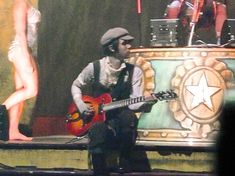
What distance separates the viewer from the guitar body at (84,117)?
1009 centimetres

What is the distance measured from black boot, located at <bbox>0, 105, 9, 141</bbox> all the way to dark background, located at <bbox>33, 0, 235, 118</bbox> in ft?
1.37

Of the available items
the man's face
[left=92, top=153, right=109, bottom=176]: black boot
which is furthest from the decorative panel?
[left=92, top=153, right=109, bottom=176]: black boot

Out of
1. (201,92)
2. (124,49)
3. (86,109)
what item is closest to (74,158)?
(86,109)

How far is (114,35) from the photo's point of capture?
33.3ft

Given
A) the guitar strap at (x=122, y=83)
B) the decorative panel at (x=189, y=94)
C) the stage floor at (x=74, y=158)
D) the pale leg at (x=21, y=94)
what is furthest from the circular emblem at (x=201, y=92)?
the pale leg at (x=21, y=94)

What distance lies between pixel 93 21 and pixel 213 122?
210 cm

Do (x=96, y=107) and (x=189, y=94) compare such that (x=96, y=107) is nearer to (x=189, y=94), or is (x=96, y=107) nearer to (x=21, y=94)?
(x=21, y=94)

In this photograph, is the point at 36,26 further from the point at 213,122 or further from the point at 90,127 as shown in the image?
the point at 213,122

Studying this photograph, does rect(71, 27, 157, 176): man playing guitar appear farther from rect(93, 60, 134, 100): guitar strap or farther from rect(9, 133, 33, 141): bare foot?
rect(9, 133, 33, 141): bare foot

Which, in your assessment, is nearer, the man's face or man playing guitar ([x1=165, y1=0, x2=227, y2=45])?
man playing guitar ([x1=165, y1=0, x2=227, y2=45])

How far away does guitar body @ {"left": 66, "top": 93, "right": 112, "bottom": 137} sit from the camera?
1009 cm

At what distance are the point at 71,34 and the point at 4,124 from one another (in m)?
1.55

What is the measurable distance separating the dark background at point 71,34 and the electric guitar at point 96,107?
185mm

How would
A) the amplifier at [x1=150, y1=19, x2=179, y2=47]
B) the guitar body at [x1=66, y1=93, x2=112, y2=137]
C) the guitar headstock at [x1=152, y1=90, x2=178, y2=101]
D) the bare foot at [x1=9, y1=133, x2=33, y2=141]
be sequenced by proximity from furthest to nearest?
the bare foot at [x1=9, y1=133, x2=33, y2=141] → the guitar body at [x1=66, y1=93, x2=112, y2=137] → the guitar headstock at [x1=152, y1=90, x2=178, y2=101] → the amplifier at [x1=150, y1=19, x2=179, y2=47]
